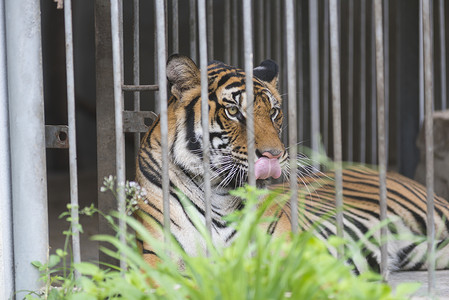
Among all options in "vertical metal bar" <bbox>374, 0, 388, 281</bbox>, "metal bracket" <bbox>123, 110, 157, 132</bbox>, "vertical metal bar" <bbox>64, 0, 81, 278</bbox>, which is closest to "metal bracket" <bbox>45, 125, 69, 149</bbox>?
"vertical metal bar" <bbox>64, 0, 81, 278</bbox>

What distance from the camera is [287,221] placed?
2.90m

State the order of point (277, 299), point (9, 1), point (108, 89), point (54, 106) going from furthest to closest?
point (54, 106) < point (108, 89) < point (9, 1) < point (277, 299)

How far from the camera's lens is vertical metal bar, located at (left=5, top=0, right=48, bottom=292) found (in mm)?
2412

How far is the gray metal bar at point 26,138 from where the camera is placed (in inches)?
95.0

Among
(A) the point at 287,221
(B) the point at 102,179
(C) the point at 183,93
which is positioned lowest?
(A) the point at 287,221

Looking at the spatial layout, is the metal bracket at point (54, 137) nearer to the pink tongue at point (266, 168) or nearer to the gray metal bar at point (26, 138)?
the gray metal bar at point (26, 138)

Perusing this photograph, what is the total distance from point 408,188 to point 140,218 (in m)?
1.70

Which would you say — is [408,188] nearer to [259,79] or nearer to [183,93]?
[259,79]

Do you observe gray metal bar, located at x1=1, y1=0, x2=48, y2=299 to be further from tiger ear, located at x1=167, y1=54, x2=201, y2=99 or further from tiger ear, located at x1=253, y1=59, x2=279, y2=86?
tiger ear, located at x1=253, y1=59, x2=279, y2=86

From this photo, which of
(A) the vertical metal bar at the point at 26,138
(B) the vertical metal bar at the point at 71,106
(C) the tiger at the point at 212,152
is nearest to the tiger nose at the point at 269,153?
(C) the tiger at the point at 212,152

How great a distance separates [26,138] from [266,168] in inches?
35.5

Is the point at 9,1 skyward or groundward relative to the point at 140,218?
skyward

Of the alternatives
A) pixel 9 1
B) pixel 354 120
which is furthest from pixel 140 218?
pixel 354 120

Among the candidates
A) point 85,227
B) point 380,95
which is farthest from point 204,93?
point 85,227
